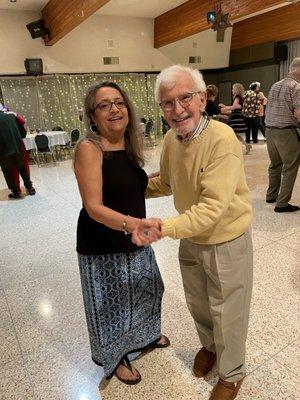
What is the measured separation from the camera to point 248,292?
142 centimetres

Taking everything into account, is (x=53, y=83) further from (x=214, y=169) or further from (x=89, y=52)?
(x=214, y=169)

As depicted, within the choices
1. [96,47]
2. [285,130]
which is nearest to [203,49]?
[96,47]

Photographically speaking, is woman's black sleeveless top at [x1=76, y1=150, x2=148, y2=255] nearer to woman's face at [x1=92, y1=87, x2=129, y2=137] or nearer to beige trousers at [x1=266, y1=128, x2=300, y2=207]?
woman's face at [x1=92, y1=87, x2=129, y2=137]

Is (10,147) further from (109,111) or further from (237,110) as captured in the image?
(237,110)

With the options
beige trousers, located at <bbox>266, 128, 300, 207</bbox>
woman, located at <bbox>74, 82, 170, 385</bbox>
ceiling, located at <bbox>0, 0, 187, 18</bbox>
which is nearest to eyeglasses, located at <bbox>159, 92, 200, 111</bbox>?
woman, located at <bbox>74, 82, 170, 385</bbox>

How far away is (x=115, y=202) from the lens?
1.40 meters

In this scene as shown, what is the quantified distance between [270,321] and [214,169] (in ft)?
4.44

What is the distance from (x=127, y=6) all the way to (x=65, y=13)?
8.35 feet

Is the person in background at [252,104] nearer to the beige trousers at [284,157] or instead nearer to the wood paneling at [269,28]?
the wood paneling at [269,28]

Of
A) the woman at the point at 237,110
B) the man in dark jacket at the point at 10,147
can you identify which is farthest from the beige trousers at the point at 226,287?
the woman at the point at 237,110

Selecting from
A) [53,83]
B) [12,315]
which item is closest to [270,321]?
[12,315]

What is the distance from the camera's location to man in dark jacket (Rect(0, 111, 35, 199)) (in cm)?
511

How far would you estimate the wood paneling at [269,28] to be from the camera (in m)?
10.1

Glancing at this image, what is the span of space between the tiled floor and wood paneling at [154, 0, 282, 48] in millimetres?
5747
